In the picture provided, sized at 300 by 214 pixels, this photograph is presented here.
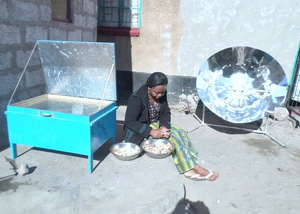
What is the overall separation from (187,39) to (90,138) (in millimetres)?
4248

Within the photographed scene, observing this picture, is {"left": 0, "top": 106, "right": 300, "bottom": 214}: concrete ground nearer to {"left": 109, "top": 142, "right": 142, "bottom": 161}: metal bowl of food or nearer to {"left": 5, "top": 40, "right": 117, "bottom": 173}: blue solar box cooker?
{"left": 109, "top": 142, "right": 142, "bottom": 161}: metal bowl of food

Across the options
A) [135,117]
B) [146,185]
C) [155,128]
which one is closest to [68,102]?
[135,117]

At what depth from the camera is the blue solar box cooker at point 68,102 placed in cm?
257

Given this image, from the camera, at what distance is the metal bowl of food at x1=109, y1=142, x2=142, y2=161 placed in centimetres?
297

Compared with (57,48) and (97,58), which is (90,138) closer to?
(97,58)

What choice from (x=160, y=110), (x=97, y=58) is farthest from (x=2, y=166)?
(x=160, y=110)

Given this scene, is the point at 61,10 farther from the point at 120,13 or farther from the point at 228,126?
the point at 228,126

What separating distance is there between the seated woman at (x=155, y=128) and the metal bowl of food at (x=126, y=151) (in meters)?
0.09

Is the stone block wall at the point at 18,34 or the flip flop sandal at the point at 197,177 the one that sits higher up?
the stone block wall at the point at 18,34

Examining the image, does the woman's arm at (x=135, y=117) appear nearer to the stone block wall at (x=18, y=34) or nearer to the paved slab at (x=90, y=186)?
the paved slab at (x=90, y=186)

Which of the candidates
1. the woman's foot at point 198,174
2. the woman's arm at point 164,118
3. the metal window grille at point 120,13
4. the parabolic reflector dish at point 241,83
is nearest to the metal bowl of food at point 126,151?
the woman's arm at point 164,118

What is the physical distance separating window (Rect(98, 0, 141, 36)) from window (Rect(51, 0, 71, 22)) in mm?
1971

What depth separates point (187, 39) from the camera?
19.4ft

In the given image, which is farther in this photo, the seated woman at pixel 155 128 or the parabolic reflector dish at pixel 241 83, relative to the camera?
the parabolic reflector dish at pixel 241 83
